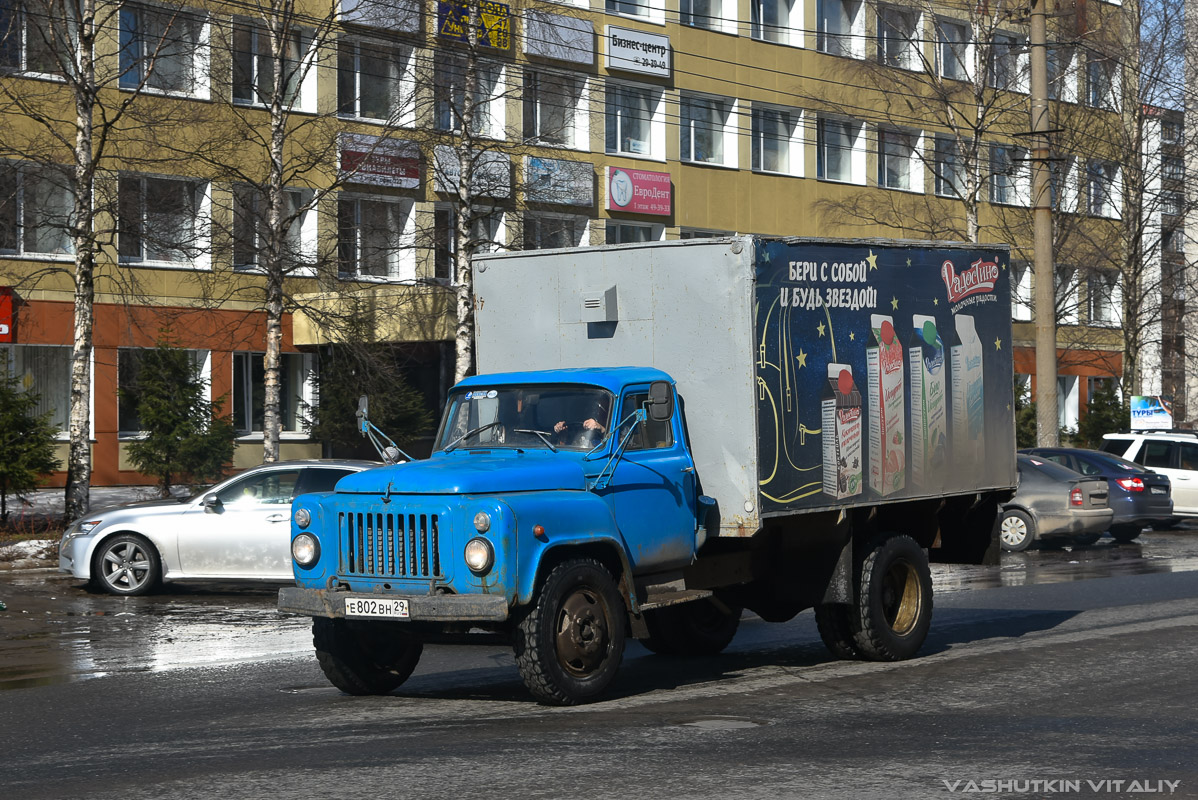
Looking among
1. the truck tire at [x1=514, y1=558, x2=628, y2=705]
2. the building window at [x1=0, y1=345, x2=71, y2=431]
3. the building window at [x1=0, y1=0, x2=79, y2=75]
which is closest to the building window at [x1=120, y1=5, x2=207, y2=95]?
the building window at [x1=0, y1=0, x2=79, y2=75]

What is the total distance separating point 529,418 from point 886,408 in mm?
3120

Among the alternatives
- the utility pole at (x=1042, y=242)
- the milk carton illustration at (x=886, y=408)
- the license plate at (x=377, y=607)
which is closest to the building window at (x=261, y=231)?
the utility pole at (x=1042, y=242)

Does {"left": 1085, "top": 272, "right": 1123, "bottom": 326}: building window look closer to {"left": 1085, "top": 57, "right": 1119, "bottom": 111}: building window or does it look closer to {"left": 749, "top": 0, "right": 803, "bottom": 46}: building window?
{"left": 1085, "top": 57, "right": 1119, "bottom": 111}: building window

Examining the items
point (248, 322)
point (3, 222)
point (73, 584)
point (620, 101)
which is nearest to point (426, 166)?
point (248, 322)

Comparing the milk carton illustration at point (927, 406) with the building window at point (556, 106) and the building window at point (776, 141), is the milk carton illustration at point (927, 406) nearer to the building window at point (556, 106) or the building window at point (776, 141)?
the building window at point (556, 106)

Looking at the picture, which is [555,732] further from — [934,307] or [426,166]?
[426,166]

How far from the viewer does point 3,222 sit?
24.8 meters

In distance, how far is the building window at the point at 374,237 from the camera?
3306 cm

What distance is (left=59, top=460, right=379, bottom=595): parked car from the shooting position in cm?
1639

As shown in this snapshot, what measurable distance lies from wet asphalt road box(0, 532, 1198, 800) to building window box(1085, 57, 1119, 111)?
29.7 meters

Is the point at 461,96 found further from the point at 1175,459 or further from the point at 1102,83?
the point at 1102,83

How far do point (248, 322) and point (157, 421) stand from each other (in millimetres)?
6454

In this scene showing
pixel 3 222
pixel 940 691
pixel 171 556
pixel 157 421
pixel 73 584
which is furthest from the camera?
pixel 157 421

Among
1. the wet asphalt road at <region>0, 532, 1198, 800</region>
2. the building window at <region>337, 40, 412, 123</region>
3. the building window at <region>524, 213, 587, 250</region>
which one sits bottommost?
the wet asphalt road at <region>0, 532, 1198, 800</region>
